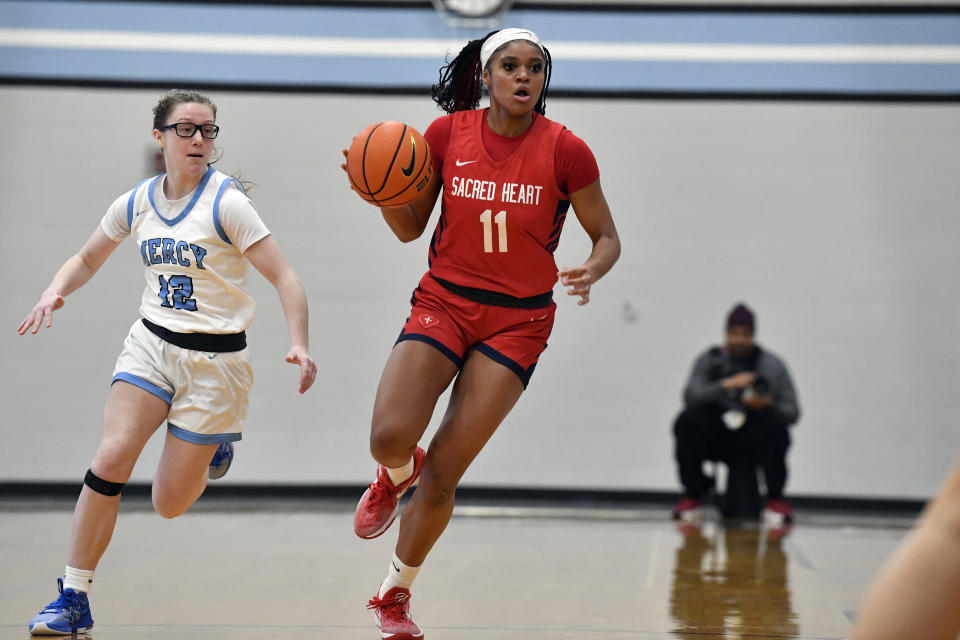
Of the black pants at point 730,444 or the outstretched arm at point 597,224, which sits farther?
the black pants at point 730,444

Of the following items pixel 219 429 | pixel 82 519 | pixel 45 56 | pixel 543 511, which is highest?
pixel 45 56

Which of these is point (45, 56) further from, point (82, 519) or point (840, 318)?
point (840, 318)

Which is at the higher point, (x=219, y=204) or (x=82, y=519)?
(x=219, y=204)

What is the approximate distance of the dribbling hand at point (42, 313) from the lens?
324cm

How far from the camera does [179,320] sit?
3.40m

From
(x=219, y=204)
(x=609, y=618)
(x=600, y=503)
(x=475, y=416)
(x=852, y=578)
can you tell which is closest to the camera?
(x=475, y=416)

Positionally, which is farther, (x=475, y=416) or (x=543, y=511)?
(x=543, y=511)

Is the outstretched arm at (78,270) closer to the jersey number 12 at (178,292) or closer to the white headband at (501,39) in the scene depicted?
the jersey number 12 at (178,292)

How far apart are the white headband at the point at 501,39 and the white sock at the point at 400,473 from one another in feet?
4.27

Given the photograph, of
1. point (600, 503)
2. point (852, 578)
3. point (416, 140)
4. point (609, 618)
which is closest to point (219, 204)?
point (416, 140)

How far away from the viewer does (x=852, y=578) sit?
4.88 m

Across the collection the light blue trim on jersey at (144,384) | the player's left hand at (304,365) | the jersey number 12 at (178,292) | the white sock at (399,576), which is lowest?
the white sock at (399,576)

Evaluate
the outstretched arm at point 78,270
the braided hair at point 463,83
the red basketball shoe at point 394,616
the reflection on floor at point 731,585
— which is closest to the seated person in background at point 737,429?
the reflection on floor at point 731,585

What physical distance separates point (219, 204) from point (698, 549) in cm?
335
